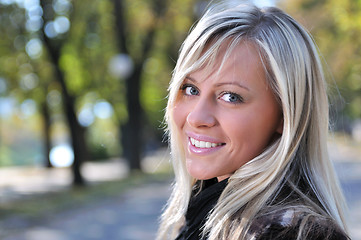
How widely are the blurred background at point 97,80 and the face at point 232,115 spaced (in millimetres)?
6194

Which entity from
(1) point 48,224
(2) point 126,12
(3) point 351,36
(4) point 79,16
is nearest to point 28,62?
(4) point 79,16

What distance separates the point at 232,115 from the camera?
1.58 m

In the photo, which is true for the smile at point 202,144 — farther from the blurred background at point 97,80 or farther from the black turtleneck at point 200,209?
the blurred background at point 97,80

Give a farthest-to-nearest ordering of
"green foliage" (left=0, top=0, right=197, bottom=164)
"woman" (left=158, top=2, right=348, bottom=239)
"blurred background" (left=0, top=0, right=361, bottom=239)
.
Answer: "green foliage" (left=0, top=0, right=197, bottom=164) < "blurred background" (left=0, top=0, right=361, bottom=239) < "woman" (left=158, top=2, right=348, bottom=239)

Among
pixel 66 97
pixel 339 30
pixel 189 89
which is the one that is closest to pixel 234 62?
pixel 189 89

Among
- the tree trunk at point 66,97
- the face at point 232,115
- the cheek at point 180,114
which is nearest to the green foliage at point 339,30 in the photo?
the cheek at point 180,114

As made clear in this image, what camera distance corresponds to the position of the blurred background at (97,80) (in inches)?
424

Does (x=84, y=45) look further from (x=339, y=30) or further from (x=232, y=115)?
(x=232, y=115)

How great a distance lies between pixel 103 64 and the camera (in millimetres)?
22594

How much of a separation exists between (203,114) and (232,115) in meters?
0.10

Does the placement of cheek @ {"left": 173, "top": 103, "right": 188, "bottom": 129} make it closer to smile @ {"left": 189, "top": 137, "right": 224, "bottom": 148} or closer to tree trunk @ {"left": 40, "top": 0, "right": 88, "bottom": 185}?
smile @ {"left": 189, "top": 137, "right": 224, "bottom": 148}

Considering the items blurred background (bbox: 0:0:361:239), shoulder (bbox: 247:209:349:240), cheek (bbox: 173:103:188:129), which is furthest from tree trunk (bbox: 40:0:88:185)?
shoulder (bbox: 247:209:349:240)

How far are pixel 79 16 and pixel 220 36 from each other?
54.9 ft

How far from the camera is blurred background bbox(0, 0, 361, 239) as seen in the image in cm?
1077
